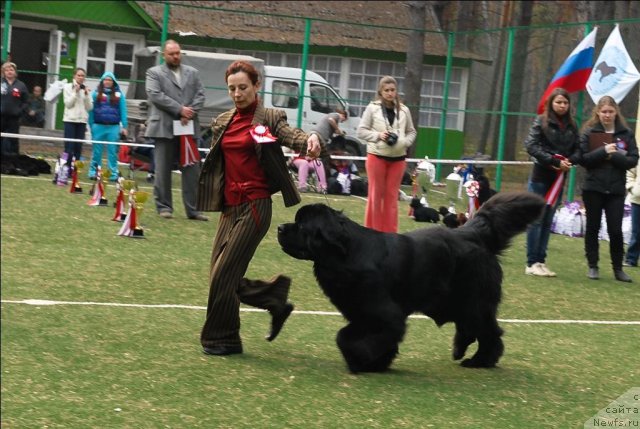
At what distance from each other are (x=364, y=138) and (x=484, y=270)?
523 centimetres

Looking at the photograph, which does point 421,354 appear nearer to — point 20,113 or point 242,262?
point 242,262

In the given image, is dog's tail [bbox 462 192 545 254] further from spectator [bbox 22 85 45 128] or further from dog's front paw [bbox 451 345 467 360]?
spectator [bbox 22 85 45 128]

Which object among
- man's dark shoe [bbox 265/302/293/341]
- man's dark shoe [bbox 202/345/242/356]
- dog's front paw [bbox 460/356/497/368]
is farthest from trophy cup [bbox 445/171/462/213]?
man's dark shoe [bbox 202/345/242/356]

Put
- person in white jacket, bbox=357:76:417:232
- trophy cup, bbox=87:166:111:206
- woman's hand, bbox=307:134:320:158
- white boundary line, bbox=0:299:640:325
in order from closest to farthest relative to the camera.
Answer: woman's hand, bbox=307:134:320:158, white boundary line, bbox=0:299:640:325, person in white jacket, bbox=357:76:417:232, trophy cup, bbox=87:166:111:206

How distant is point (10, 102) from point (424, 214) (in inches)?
272

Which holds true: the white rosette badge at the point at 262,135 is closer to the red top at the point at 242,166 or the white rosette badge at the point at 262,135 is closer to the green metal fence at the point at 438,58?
the red top at the point at 242,166

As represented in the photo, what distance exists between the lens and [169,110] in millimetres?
12586

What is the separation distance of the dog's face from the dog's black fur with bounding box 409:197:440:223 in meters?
8.89

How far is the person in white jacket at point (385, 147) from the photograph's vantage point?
38.6ft

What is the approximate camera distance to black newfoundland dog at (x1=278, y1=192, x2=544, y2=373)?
6.20m

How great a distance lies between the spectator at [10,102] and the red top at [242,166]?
35.3 feet

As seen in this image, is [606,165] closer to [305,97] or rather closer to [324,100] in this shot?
[305,97]

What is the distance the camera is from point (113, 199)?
47.5 ft

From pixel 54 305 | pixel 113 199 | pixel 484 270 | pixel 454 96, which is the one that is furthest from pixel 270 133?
pixel 454 96
